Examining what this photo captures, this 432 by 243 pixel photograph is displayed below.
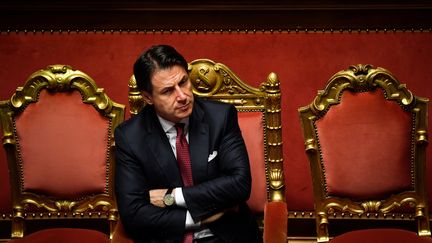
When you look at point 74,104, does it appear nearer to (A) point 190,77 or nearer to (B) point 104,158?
(B) point 104,158

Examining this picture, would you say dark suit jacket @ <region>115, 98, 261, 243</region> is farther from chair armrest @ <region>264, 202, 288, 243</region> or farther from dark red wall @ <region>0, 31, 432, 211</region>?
dark red wall @ <region>0, 31, 432, 211</region>

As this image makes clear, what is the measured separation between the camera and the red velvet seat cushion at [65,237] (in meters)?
2.50

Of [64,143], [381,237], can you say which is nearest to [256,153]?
[381,237]

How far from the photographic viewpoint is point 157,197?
7.48ft

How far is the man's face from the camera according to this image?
2271 millimetres

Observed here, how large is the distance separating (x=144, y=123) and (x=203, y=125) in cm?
23

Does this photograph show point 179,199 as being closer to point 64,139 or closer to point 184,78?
point 184,78

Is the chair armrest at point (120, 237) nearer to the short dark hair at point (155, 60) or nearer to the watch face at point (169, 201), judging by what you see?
the watch face at point (169, 201)

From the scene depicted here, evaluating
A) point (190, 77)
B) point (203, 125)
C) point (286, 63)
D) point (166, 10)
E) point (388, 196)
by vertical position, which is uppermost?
point (166, 10)

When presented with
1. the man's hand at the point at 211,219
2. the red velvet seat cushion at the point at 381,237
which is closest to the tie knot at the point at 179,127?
the man's hand at the point at 211,219

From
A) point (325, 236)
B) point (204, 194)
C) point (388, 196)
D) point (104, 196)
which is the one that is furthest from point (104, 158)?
point (388, 196)

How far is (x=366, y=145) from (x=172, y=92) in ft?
2.64

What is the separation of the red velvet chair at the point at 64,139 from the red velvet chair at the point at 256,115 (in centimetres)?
18

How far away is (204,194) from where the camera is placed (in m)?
2.23
